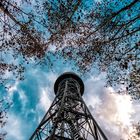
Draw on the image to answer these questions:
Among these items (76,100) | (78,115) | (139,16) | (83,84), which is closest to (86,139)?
(78,115)

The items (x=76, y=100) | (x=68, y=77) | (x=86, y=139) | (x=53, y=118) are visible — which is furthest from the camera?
(x=68, y=77)

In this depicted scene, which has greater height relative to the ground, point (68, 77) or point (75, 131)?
point (68, 77)

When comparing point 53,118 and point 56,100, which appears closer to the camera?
point 53,118

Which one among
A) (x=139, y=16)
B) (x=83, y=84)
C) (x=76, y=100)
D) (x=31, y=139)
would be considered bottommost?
(x=31, y=139)

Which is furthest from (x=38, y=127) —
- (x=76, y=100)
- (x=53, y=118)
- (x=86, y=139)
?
(x=76, y=100)

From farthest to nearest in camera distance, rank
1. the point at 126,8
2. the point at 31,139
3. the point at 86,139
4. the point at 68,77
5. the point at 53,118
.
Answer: the point at 68,77
the point at 53,118
the point at 86,139
the point at 31,139
the point at 126,8

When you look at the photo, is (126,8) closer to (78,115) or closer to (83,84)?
(78,115)

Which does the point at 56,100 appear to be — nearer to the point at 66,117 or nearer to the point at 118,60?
the point at 66,117

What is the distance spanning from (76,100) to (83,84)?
250 inches

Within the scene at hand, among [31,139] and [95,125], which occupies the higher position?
[95,125]

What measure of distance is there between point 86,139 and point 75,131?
840 millimetres

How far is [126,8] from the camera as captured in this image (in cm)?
768

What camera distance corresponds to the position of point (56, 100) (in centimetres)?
1867

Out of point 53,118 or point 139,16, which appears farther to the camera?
point 53,118
